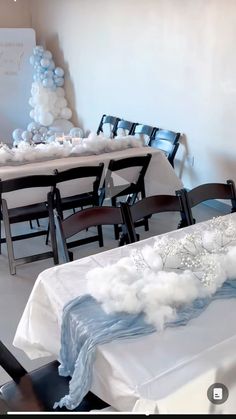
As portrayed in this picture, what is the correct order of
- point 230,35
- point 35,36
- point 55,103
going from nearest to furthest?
1. point 230,35
2. point 55,103
3. point 35,36

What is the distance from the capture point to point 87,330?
129 centimetres

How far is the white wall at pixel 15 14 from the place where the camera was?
7.26 m

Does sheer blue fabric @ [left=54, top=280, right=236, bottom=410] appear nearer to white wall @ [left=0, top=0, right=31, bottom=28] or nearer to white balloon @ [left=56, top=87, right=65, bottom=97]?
white balloon @ [left=56, top=87, right=65, bottom=97]

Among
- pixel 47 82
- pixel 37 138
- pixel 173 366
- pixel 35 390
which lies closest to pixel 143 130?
pixel 37 138

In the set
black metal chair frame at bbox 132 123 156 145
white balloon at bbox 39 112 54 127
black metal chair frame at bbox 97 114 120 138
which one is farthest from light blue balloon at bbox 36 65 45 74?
black metal chair frame at bbox 132 123 156 145

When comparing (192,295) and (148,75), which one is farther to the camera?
(148,75)

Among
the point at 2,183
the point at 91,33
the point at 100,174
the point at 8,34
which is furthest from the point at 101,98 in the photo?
the point at 2,183

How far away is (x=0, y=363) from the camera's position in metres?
1.48

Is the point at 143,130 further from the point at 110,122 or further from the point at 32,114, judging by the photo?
the point at 32,114

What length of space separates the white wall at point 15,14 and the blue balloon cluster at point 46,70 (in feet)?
3.32

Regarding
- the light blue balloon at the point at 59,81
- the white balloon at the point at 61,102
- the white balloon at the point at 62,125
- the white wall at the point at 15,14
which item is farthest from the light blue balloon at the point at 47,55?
the white wall at the point at 15,14

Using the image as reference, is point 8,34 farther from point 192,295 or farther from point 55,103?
point 192,295

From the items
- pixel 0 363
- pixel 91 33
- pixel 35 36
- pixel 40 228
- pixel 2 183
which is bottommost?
pixel 40 228

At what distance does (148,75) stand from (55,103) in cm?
220
